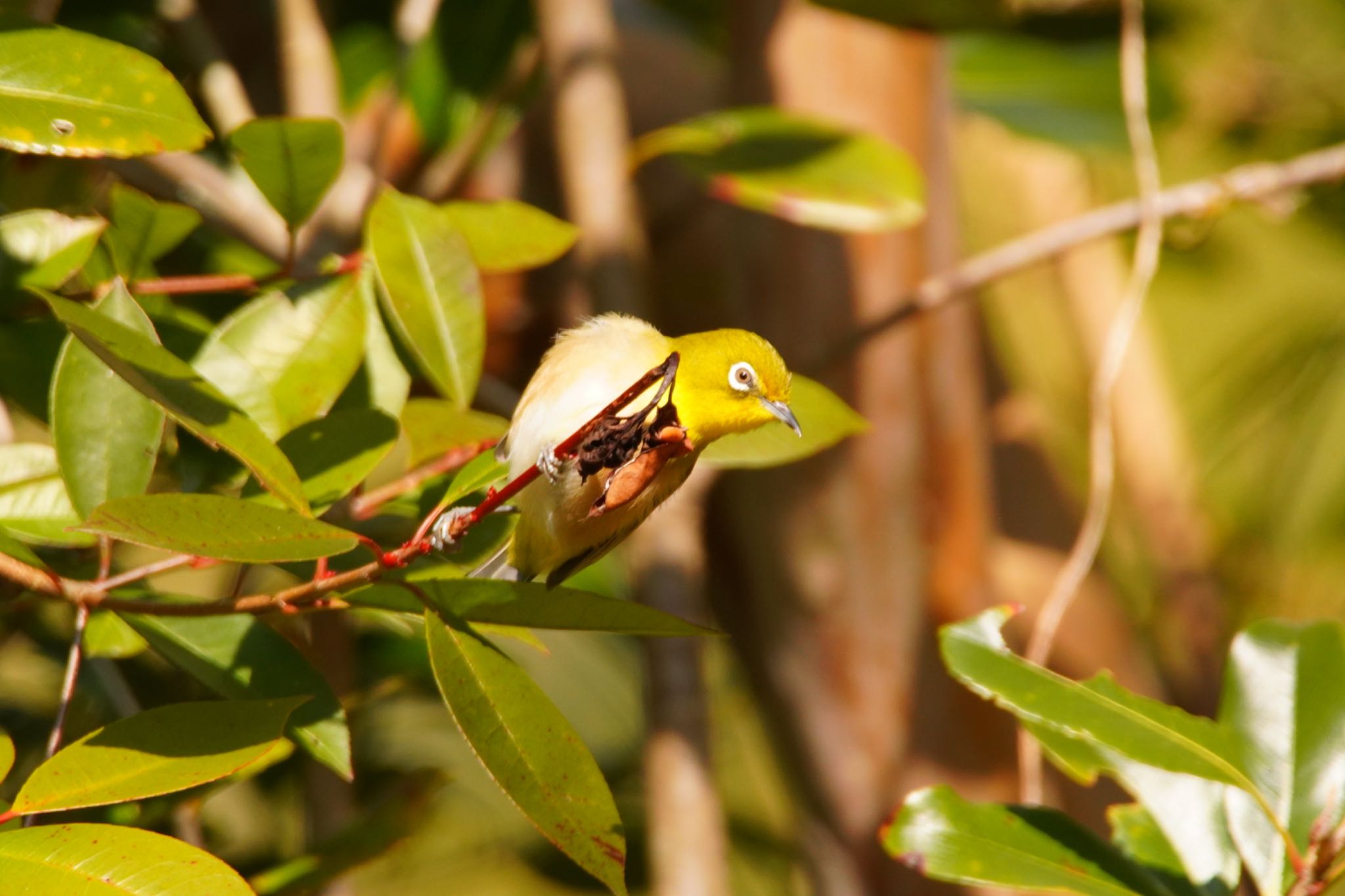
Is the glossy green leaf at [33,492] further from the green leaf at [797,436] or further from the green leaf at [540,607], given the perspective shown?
the green leaf at [797,436]

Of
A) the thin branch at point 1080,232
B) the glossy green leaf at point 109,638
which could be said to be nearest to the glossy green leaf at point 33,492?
the glossy green leaf at point 109,638

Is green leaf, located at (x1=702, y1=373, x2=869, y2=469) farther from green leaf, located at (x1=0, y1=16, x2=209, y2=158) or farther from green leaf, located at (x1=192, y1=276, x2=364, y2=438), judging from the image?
green leaf, located at (x1=0, y1=16, x2=209, y2=158)

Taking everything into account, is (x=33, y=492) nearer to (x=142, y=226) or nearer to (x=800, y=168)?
(x=142, y=226)

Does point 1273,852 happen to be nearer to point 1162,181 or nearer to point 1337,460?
point 1337,460

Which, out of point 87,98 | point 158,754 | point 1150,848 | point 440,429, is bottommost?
point 1150,848

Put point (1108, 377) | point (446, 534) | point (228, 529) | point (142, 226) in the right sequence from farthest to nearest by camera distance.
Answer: point (1108, 377) < point (142, 226) < point (446, 534) < point (228, 529)

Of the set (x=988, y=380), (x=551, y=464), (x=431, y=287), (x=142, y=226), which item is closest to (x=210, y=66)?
(x=142, y=226)
